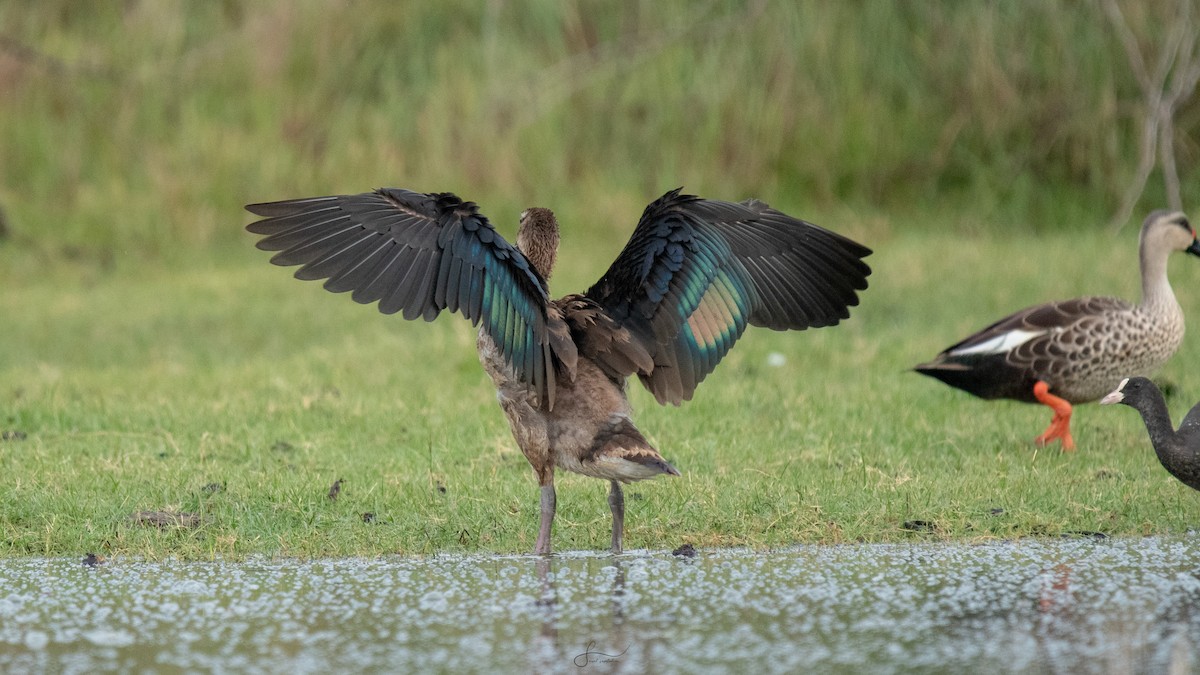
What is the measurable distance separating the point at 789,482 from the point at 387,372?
3460 mm

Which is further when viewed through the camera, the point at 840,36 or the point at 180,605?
the point at 840,36

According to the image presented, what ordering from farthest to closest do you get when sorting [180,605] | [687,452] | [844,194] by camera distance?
[844,194]
[687,452]
[180,605]

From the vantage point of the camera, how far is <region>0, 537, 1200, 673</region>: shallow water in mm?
4422

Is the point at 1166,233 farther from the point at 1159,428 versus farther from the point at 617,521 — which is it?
the point at 617,521

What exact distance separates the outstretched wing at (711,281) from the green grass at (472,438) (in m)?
0.65

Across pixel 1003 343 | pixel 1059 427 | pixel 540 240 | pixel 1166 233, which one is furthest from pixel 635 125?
pixel 540 240

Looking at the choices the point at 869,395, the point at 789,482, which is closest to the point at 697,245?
the point at 789,482

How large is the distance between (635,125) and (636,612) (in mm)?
9536

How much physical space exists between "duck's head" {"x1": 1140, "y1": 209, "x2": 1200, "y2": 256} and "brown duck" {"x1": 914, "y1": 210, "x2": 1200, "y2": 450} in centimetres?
61

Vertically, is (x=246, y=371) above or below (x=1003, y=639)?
above

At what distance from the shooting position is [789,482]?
6.68m

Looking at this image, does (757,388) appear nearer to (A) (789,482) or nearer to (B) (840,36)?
(A) (789,482)

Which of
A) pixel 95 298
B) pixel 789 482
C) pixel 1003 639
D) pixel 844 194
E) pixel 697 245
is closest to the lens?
pixel 1003 639

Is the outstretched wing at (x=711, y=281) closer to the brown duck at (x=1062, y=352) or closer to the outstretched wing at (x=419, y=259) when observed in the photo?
the outstretched wing at (x=419, y=259)
